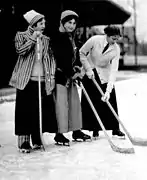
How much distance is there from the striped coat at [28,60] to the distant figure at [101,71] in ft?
1.73

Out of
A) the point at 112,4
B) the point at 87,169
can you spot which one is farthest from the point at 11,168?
the point at 112,4

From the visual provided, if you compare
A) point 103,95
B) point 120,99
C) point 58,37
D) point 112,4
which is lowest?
point 120,99

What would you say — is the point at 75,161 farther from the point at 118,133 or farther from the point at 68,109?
the point at 118,133

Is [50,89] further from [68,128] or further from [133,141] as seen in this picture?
[133,141]

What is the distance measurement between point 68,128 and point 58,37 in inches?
42.8

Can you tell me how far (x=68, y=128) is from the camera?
5730mm

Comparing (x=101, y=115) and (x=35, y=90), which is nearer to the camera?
(x=35, y=90)

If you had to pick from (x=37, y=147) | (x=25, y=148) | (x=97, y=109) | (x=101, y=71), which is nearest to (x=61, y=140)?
(x=37, y=147)

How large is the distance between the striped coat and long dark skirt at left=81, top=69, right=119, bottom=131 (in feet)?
2.43

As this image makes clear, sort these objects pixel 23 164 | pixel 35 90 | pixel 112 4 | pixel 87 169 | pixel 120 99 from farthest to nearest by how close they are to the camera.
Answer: pixel 112 4, pixel 120 99, pixel 35 90, pixel 23 164, pixel 87 169

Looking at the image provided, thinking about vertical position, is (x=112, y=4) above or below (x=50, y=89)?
above

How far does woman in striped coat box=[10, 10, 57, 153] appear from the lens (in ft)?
17.5

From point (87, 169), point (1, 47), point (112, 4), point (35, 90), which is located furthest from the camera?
point (112, 4)

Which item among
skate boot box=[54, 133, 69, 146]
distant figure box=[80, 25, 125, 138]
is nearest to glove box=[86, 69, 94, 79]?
distant figure box=[80, 25, 125, 138]
